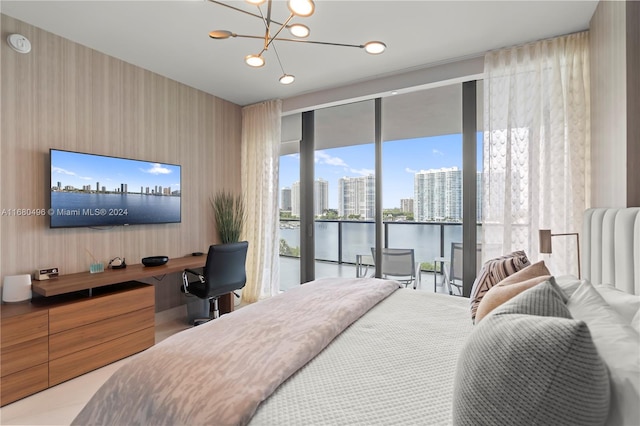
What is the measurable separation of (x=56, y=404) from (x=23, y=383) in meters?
0.29

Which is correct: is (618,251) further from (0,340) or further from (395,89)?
(0,340)

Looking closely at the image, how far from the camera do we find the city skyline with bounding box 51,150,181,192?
102 inches

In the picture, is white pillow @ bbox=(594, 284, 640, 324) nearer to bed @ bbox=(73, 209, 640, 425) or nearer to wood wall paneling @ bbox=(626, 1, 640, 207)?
bed @ bbox=(73, 209, 640, 425)

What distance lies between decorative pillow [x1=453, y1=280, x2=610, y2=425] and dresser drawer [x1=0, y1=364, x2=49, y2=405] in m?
2.75

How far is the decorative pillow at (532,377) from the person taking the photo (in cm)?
64

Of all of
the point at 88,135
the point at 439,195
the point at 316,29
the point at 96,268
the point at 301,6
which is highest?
the point at 316,29

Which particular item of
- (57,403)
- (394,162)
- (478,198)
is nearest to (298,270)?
(394,162)

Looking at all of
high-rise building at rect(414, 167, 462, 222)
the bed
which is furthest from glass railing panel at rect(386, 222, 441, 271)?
the bed

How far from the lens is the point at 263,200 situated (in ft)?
13.8

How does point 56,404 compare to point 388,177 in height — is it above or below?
below

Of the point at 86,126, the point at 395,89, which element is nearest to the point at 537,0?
the point at 395,89

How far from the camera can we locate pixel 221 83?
12.0ft

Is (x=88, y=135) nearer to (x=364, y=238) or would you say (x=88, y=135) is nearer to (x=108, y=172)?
(x=108, y=172)

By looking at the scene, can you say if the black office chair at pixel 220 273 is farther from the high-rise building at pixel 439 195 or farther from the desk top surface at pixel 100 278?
the high-rise building at pixel 439 195
